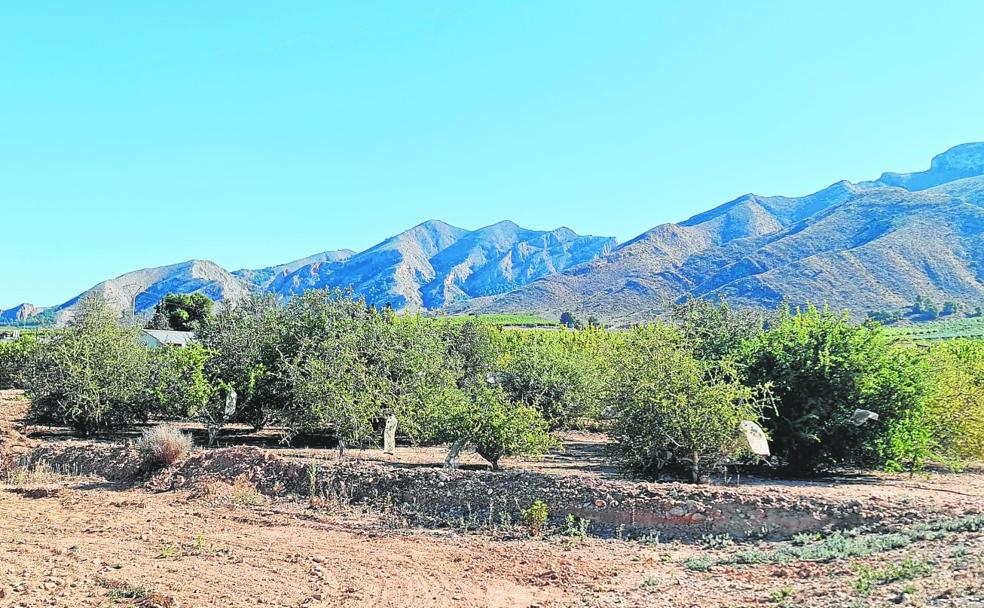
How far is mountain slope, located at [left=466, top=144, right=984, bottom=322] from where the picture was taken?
93.2 meters

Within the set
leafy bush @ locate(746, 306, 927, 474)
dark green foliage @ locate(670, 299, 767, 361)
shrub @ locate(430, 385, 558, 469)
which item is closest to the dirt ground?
leafy bush @ locate(746, 306, 927, 474)

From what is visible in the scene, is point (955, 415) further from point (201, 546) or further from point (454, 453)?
point (201, 546)

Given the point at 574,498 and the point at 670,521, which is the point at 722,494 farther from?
the point at 574,498

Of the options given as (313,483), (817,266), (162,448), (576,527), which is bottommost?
(576,527)

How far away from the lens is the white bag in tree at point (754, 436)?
13375 millimetres

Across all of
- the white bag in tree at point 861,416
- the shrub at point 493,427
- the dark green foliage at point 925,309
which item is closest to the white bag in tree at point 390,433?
the shrub at point 493,427

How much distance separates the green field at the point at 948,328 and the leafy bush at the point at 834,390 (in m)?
62.4

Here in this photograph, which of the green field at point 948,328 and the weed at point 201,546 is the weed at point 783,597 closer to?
the weed at point 201,546

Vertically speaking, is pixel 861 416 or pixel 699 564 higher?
pixel 861 416

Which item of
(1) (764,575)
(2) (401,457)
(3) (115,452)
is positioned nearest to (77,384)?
(3) (115,452)

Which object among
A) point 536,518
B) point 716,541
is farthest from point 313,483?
point 716,541

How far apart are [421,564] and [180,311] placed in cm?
6780

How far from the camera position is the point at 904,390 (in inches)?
587

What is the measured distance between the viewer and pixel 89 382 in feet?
73.8
